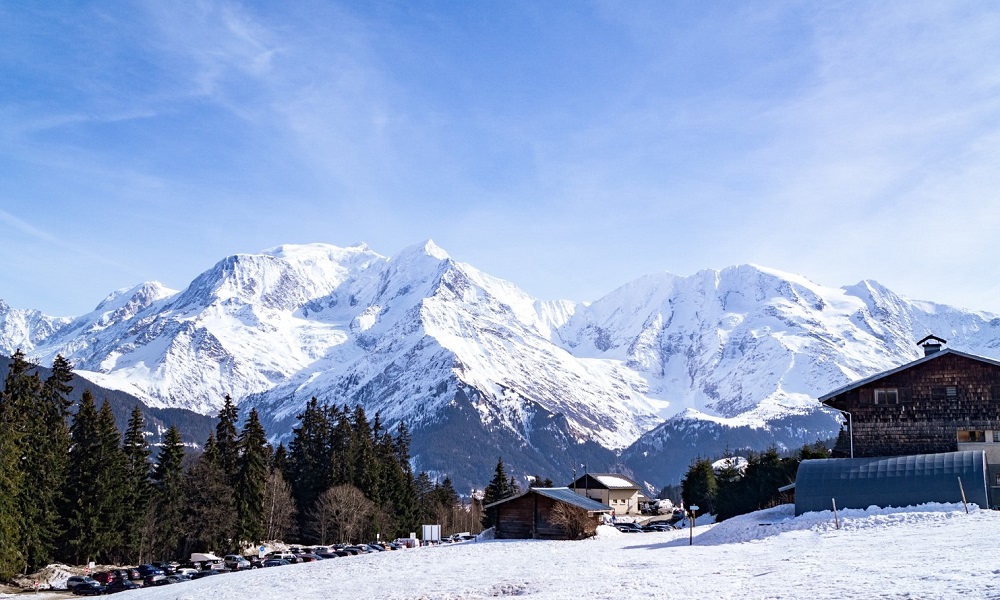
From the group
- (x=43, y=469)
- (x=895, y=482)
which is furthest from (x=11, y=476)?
(x=895, y=482)

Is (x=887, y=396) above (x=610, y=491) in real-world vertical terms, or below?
above

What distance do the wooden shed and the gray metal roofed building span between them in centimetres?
2511

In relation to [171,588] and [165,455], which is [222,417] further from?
[171,588]

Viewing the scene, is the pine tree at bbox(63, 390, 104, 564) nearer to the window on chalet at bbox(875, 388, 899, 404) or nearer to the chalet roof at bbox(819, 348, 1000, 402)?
the chalet roof at bbox(819, 348, 1000, 402)

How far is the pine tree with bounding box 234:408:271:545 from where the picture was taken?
8894 cm

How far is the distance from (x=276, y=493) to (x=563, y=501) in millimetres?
39023

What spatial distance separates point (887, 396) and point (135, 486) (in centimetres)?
6372

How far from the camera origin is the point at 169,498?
Result: 8544 cm

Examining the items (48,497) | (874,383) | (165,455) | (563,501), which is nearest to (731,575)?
(874,383)

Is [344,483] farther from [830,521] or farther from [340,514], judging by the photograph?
[830,521]

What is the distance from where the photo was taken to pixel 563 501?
73.2 m

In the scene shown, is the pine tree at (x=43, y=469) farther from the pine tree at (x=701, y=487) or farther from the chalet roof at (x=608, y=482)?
the pine tree at (x=701, y=487)

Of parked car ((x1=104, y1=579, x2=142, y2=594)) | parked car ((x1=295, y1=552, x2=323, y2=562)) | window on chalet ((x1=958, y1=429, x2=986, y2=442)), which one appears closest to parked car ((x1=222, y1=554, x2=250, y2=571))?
parked car ((x1=295, y1=552, x2=323, y2=562))

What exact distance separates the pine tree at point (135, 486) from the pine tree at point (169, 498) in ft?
5.52
